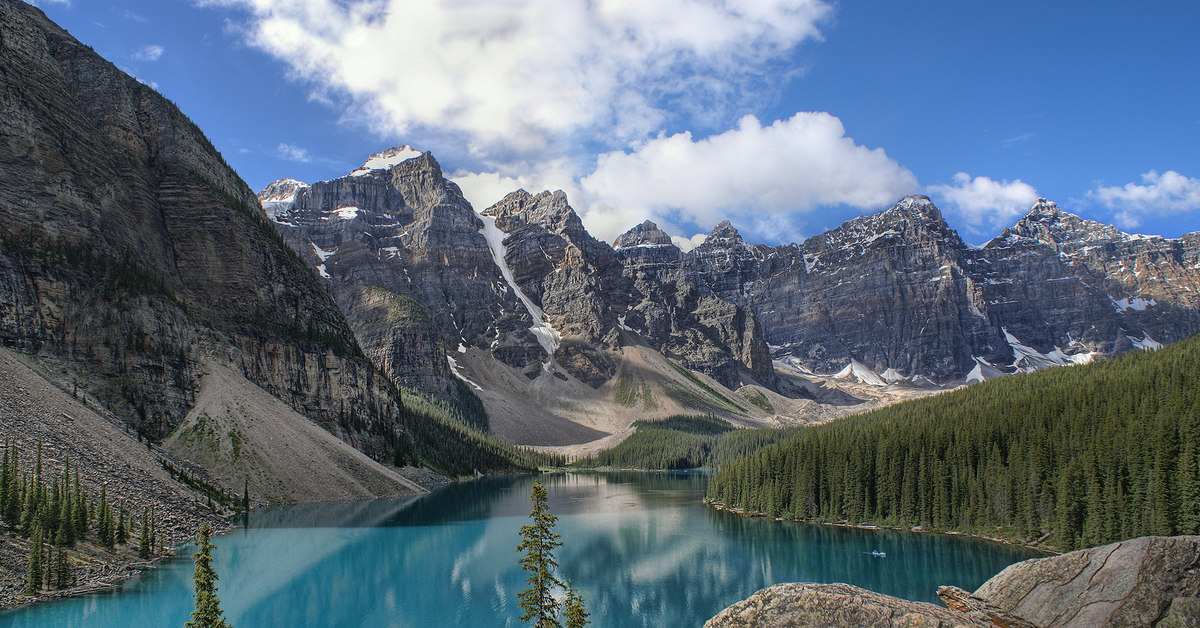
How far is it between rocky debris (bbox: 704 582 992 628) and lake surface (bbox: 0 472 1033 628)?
29.4 metres

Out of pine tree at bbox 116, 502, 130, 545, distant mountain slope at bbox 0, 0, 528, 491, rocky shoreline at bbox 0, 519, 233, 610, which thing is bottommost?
rocky shoreline at bbox 0, 519, 233, 610

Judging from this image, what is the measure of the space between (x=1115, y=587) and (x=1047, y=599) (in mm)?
1068

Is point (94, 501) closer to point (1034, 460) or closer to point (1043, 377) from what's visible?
point (1034, 460)

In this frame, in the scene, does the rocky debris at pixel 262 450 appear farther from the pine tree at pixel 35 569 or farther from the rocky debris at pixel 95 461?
the pine tree at pixel 35 569

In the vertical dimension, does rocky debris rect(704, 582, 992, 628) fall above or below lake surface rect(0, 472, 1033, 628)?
above

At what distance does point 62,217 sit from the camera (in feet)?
287

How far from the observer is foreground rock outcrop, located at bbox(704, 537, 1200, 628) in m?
11.4

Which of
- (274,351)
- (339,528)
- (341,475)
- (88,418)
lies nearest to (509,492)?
(341,475)

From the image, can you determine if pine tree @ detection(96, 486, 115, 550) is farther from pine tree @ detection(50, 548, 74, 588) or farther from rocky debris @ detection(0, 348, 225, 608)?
pine tree @ detection(50, 548, 74, 588)

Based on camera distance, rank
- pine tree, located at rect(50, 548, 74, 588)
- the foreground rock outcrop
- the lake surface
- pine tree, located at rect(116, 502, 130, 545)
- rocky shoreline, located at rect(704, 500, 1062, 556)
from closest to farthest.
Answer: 1. the foreground rock outcrop
2. pine tree, located at rect(50, 548, 74, 588)
3. the lake surface
4. pine tree, located at rect(116, 502, 130, 545)
5. rocky shoreline, located at rect(704, 500, 1062, 556)

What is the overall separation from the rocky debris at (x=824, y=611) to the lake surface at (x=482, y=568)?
2943cm

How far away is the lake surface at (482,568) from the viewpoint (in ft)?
129

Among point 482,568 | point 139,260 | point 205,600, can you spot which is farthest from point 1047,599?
point 139,260

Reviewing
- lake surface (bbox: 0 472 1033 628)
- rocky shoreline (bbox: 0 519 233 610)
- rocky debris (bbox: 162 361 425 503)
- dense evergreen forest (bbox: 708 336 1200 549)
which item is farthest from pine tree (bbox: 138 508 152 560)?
dense evergreen forest (bbox: 708 336 1200 549)
